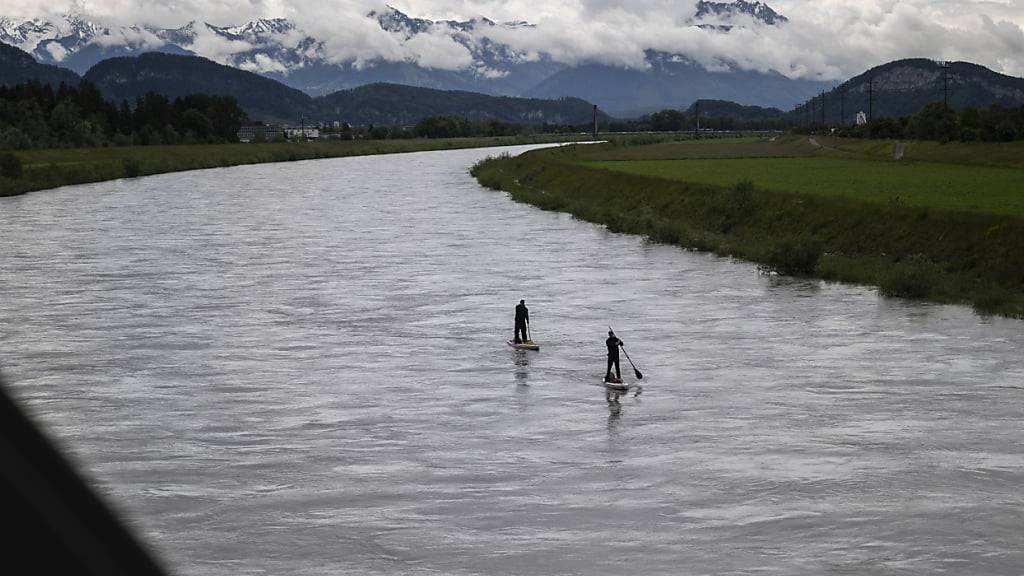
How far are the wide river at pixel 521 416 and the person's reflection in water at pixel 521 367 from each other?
0.42 feet

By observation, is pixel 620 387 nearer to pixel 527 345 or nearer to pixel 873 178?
pixel 527 345

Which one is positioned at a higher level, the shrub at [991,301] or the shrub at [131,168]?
the shrub at [131,168]

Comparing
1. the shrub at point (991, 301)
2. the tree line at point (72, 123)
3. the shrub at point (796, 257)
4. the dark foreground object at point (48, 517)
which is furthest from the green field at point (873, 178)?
the tree line at point (72, 123)

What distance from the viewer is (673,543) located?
60.3 ft

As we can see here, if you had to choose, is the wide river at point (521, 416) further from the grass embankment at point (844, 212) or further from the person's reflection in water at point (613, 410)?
the grass embankment at point (844, 212)

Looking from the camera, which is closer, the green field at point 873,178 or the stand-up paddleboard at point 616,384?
the stand-up paddleboard at point 616,384

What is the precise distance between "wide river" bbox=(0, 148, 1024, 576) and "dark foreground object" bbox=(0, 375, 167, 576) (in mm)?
4208

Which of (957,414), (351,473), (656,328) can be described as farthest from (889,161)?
(351,473)

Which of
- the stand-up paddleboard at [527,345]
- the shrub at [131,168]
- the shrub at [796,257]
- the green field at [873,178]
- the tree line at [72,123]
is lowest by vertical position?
the stand-up paddleboard at [527,345]

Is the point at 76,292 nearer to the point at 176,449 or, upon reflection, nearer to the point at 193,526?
the point at 176,449

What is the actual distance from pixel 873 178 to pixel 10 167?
246 feet

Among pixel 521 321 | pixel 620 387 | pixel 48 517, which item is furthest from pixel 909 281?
pixel 48 517

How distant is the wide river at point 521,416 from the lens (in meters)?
18.5

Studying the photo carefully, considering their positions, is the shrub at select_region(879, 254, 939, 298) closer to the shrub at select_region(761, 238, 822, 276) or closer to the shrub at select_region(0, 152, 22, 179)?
the shrub at select_region(761, 238, 822, 276)
